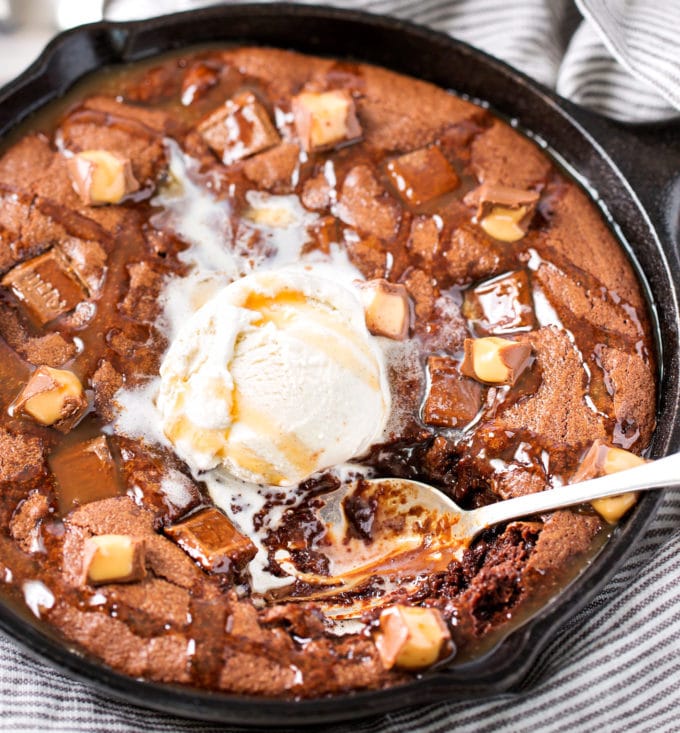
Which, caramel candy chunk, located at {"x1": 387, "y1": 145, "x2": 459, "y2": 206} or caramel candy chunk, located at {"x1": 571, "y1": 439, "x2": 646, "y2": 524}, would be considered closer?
caramel candy chunk, located at {"x1": 571, "y1": 439, "x2": 646, "y2": 524}

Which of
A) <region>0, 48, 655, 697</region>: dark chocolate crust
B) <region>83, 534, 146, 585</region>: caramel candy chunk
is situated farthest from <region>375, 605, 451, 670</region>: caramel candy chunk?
<region>83, 534, 146, 585</region>: caramel candy chunk

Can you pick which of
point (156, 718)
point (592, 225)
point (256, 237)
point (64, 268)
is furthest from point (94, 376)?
point (592, 225)

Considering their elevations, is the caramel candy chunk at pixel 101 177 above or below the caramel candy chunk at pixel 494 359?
above

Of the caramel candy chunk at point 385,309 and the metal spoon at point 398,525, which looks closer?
the metal spoon at point 398,525

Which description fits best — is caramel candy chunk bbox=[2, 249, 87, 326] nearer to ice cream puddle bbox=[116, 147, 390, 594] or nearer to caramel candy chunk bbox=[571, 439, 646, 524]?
ice cream puddle bbox=[116, 147, 390, 594]

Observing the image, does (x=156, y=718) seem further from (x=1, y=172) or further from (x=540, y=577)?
(x=1, y=172)

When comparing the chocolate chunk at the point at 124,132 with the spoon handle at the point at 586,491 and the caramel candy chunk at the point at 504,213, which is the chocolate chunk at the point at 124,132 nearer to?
the caramel candy chunk at the point at 504,213

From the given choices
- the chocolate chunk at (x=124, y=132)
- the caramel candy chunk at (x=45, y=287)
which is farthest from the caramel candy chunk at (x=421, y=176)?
the caramel candy chunk at (x=45, y=287)

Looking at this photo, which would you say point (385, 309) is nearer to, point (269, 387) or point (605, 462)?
point (269, 387)
